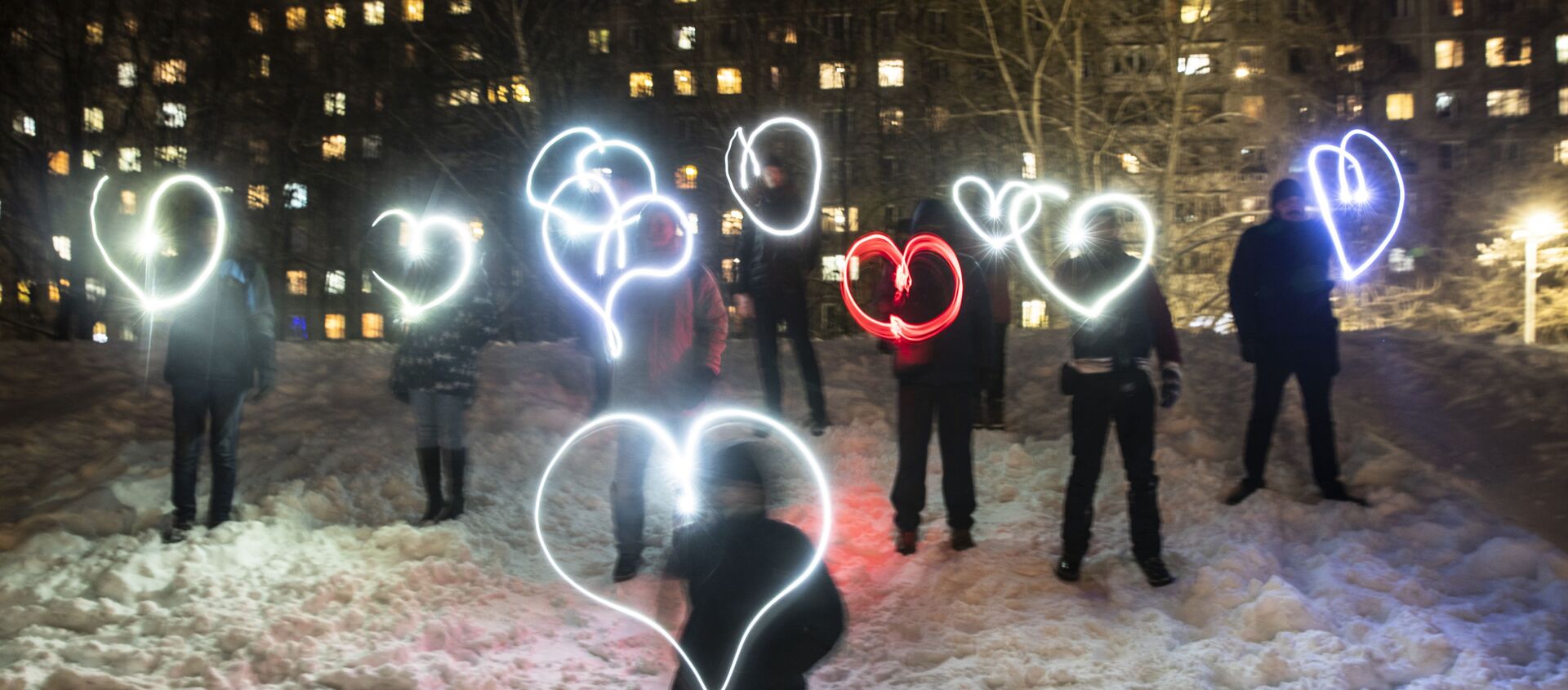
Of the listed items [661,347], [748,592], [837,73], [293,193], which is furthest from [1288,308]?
[293,193]

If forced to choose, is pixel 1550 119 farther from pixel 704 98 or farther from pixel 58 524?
pixel 58 524

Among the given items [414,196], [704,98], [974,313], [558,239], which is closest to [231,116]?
[414,196]

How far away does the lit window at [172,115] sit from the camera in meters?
25.1

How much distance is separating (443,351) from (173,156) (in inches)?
894

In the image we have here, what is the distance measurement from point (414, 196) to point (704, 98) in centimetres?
1273

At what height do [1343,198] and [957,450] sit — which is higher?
[1343,198]

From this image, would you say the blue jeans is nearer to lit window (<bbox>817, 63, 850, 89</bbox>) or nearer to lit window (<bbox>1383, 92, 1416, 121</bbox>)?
lit window (<bbox>817, 63, 850, 89</bbox>)

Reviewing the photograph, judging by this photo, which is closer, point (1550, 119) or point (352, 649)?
point (352, 649)

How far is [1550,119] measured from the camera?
2662cm

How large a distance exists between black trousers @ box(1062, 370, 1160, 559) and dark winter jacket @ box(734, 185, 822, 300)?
2931 millimetres

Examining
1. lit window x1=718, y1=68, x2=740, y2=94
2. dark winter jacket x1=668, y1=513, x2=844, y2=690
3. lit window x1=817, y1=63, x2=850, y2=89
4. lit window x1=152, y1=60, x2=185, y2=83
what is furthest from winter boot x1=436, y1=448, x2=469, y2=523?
lit window x1=152, y1=60, x2=185, y2=83

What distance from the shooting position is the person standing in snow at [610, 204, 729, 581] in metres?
6.21

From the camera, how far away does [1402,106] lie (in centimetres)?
6569

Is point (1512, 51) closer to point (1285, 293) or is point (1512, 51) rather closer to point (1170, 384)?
point (1285, 293)
